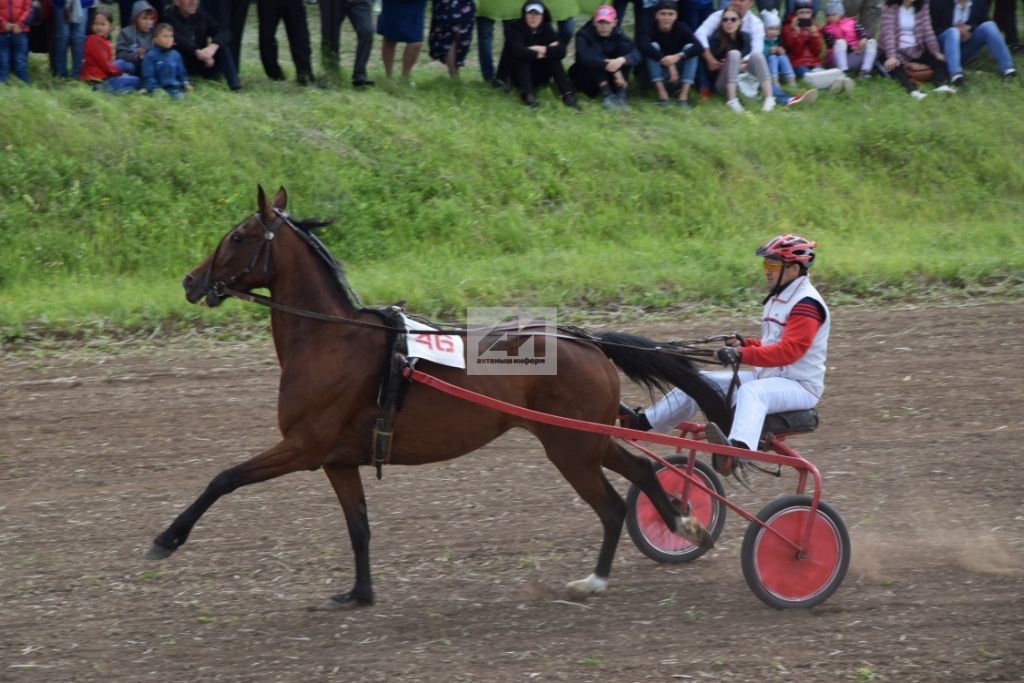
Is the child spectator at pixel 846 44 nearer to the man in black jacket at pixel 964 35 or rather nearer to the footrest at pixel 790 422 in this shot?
the man in black jacket at pixel 964 35

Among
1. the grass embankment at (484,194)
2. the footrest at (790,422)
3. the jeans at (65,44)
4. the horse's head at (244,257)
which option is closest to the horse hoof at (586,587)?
the footrest at (790,422)

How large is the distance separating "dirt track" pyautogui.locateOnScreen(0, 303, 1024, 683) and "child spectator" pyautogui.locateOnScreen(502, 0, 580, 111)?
20.2 ft

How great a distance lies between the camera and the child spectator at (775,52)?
1485 centimetres

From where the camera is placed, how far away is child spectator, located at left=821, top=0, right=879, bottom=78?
1570 cm

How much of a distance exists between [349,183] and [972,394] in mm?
6231

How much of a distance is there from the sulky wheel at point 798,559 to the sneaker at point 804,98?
10345 millimetres

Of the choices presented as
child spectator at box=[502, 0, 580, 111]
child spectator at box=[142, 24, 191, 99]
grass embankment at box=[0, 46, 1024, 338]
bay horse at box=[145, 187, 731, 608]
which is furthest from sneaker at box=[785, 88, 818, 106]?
bay horse at box=[145, 187, 731, 608]

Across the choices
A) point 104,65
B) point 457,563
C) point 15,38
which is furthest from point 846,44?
point 457,563

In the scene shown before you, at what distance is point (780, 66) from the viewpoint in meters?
15.4

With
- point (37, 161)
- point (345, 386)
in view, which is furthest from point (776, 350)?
point (37, 161)

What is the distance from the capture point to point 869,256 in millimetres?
11969

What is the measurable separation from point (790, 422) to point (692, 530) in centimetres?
70

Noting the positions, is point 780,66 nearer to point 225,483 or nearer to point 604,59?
point 604,59

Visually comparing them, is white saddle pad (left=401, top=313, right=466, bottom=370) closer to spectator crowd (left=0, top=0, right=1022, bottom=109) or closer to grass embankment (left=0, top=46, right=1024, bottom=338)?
grass embankment (left=0, top=46, right=1024, bottom=338)
